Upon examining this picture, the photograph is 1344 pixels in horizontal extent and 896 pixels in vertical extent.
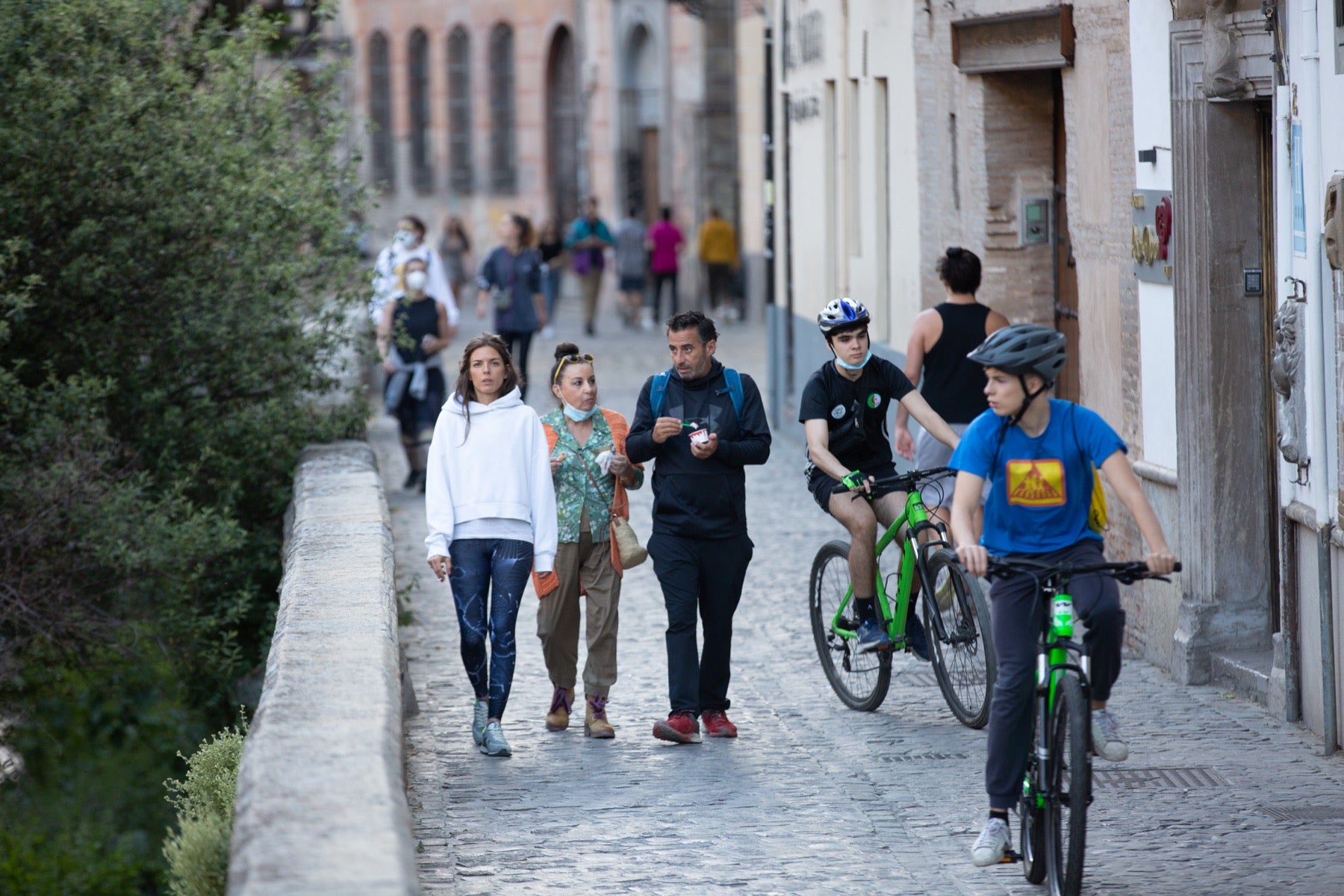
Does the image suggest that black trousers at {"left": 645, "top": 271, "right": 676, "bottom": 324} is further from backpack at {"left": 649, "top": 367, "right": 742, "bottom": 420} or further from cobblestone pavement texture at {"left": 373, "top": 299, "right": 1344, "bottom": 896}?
backpack at {"left": 649, "top": 367, "right": 742, "bottom": 420}

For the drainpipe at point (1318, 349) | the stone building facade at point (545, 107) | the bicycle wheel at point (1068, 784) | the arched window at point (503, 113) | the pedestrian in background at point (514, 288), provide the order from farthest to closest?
the arched window at point (503, 113) → the stone building facade at point (545, 107) → the pedestrian in background at point (514, 288) → the drainpipe at point (1318, 349) → the bicycle wheel at point (1068, 784)

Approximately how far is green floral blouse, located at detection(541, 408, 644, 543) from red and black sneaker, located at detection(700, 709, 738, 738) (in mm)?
811

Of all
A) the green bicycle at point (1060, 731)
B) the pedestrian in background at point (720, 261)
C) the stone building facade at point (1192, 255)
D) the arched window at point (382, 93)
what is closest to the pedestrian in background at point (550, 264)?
the pedestrian in background at point (720, 261)

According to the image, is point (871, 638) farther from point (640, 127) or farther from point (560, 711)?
point (640, 127)

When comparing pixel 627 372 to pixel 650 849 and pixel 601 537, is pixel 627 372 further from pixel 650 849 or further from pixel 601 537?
pixel 650 849

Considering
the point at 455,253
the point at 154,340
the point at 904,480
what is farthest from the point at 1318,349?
the point at 455,253

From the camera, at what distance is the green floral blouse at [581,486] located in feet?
26.5

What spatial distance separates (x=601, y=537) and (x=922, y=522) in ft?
4.16

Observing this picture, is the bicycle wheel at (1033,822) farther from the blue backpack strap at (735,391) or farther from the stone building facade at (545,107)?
the stone building facade at (545,107)

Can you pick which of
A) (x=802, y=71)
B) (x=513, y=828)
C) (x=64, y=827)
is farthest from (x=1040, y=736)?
(x=802, y=71)

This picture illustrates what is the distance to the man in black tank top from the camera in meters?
9.75

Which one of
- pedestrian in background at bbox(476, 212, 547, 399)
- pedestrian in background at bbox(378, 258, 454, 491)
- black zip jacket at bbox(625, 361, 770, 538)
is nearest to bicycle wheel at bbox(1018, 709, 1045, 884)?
black zip jacket at bbox(625, 361, 770, 538)

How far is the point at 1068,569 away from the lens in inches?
221

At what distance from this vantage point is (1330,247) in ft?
23.2
